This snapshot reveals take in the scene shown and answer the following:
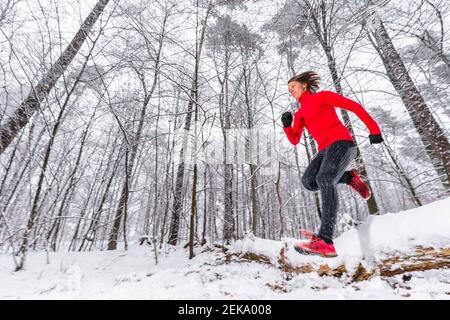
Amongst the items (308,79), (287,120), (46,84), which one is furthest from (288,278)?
(46,84)

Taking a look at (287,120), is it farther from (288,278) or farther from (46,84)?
(46,84)

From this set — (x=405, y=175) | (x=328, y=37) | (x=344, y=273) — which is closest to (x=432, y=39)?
(x=328, y=37)

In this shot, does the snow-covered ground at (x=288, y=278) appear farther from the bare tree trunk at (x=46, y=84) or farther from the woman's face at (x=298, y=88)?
the bare tree trunk at (x=46, y=84)

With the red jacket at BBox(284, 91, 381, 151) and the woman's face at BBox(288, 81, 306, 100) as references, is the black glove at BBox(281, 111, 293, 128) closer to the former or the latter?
the red jacket at BBox(284, 91, 381, 151)

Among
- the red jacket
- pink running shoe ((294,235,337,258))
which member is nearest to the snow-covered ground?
pink running shoe ((294,235,337,258))

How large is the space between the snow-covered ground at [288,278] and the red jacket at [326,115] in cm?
100

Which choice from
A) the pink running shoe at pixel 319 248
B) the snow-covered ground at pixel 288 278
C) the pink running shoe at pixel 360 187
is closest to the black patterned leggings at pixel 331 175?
the pink running shoe at pixel 319 248

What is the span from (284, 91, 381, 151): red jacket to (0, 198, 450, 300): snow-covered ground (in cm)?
100

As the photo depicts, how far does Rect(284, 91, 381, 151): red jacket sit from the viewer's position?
1.97 metres

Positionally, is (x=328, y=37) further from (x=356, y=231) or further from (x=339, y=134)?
(x=356, y=231)

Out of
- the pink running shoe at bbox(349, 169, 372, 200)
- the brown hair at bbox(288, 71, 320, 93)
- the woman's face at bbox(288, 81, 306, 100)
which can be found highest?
the brown hair at bbox(288, 71, 320, 93)

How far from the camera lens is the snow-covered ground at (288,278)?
5.70ft
